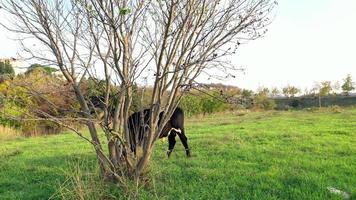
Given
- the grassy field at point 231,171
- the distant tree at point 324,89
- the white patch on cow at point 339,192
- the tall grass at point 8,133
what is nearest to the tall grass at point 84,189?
the grassy field at point 231,171

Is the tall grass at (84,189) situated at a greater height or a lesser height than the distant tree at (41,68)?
lesser

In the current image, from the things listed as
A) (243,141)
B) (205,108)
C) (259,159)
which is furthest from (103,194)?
(205,108)

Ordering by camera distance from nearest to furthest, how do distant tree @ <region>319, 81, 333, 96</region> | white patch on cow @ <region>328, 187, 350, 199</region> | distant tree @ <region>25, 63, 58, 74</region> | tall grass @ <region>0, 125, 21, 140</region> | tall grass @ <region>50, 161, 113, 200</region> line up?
1. tall grass @ <region>50, 161, 113, 200</region>
2. white patch on cow @ <region>328, 187, 350, 199</region>
3. distant tree @ <region>25, 63, 58, 74</region>
4. tall grass @ <region>0, 125, 21, 140</region>
5. distant tree @ <region>319, 81, 333, 96</region>

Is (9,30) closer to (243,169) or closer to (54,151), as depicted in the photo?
(243,169)

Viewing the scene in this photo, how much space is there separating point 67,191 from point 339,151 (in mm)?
5961

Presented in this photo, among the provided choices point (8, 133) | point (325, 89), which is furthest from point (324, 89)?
point (8, 133)

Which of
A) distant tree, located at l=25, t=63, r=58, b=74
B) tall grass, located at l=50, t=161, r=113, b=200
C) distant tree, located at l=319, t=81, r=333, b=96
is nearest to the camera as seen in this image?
tall grass, located at l=50, t=161, r=113, b=200

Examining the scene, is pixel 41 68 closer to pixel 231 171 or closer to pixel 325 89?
pixel 231 171

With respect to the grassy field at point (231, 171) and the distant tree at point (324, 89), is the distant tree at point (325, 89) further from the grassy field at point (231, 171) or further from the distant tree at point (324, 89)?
the grassy field at point (231, 171)

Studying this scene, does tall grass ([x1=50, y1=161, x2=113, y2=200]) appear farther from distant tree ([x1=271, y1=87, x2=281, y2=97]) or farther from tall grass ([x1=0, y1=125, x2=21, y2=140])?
distant tree ([x1=271, y1=87, x2=281, y2=97])

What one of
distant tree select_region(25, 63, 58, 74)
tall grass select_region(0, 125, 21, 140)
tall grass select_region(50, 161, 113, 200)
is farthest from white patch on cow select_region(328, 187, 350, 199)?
tall grass select_region(0, 125, 21, 140)

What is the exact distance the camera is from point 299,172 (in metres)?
6.40

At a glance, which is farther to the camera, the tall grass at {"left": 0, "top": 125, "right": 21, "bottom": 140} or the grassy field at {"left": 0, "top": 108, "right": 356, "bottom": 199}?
the tall grass at {"left": 0, "top": 125, "right": 21, "bottom": 140}

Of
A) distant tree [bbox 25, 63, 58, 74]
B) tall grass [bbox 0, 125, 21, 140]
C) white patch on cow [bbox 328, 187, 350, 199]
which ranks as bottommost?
white patch on cow [bbox 328, 187, 350, 199]
